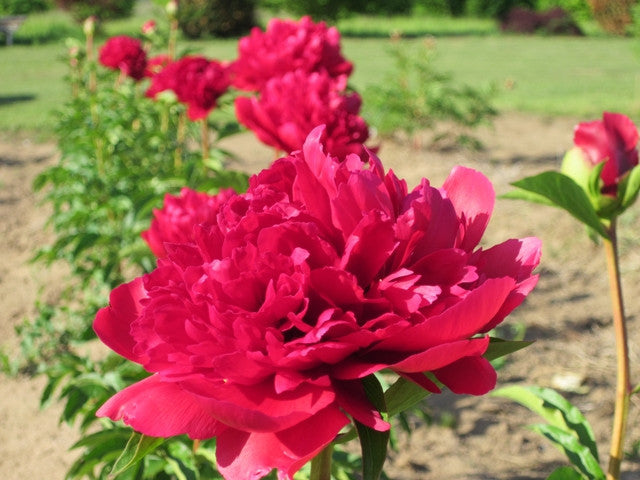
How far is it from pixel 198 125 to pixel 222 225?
3131mm

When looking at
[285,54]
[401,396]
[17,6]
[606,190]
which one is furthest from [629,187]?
[17,6]

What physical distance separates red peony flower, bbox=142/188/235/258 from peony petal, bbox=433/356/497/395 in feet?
2.56

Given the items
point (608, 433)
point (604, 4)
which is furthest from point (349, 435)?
point (604, 4)

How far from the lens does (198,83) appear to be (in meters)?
2.53

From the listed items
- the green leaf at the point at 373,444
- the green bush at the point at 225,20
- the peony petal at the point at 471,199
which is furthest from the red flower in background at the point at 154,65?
the green bush at the point at 225,20

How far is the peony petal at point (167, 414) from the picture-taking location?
0.67m

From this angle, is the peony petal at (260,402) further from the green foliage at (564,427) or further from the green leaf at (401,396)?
the green foliage at (564,427)

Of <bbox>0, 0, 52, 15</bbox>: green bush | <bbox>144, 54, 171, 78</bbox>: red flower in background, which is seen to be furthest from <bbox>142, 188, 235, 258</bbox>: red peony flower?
<bbox>0, 0, 52, 15</bbox>: green bush

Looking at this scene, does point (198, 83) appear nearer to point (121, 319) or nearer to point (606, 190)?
point (606, 190)

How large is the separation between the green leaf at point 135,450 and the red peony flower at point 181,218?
2.20 ft

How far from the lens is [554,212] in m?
4.65

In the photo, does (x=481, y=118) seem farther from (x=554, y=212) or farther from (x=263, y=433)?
(x=263, y=433)

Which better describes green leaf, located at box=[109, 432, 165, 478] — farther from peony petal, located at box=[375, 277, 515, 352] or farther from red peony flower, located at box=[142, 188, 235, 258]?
red peony flower, located at box=[142, 188, 235, 258]

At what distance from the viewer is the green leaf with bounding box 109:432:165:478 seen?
0.73m
